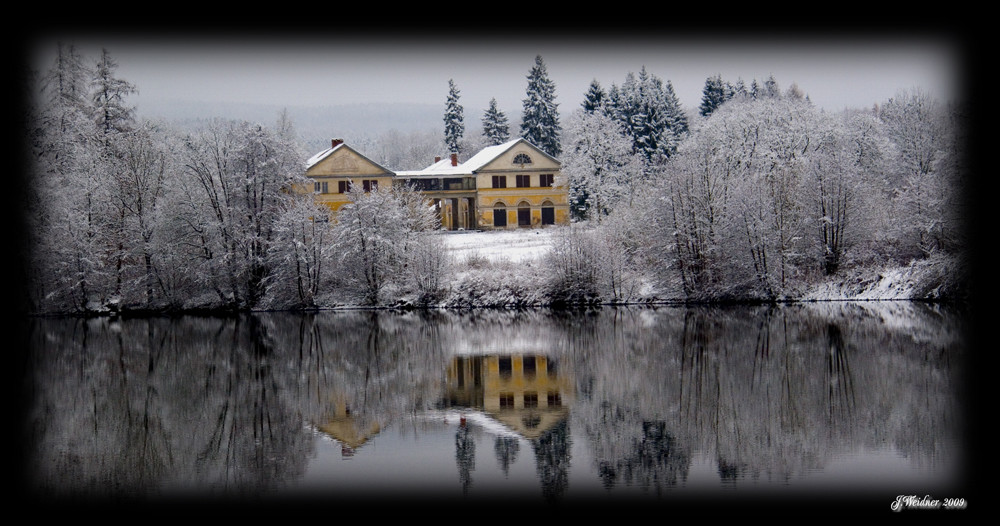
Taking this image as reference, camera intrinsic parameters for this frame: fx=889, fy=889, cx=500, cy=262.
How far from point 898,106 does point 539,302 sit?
100 feet

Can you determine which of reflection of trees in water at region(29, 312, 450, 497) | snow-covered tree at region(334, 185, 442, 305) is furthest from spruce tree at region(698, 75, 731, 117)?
reflection of trees in water at region(29, 312, 450, 497)

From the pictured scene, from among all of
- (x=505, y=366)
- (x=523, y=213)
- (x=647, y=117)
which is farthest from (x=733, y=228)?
(x=523, y=213)

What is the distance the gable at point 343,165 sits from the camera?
62.5m

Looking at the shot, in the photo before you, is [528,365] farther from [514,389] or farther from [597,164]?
[597,164]

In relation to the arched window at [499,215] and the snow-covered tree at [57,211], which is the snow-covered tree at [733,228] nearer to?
the arched window at [499,215]

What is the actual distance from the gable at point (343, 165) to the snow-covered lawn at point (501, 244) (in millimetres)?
7627

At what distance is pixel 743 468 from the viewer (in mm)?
12711

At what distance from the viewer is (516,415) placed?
17125 mm

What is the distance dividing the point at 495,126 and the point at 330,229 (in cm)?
3530

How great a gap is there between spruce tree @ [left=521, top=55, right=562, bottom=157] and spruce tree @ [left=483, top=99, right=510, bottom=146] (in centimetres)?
662

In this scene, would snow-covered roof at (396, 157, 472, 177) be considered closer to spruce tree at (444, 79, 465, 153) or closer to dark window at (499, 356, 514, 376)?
spruce tree at (444, 79, 465, 153)

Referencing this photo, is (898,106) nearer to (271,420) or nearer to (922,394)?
(922,394)

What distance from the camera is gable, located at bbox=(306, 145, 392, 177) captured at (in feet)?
205

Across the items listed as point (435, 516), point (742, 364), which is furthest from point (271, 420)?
point (742, 364)
